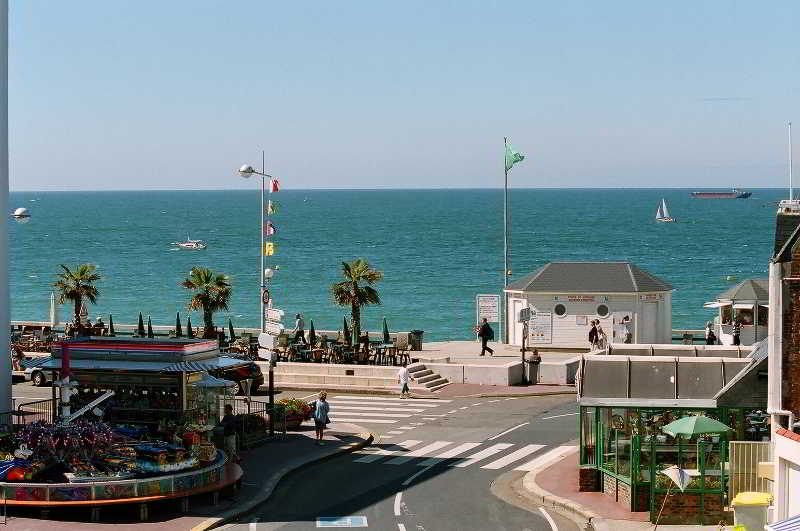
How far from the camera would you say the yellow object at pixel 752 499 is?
2322 centimetres

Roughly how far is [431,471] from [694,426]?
7502 mm

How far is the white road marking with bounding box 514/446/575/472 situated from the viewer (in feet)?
107

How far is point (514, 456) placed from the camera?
34219 mm

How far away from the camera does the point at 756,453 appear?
2552cm

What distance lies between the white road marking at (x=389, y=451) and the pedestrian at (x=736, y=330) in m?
19.6

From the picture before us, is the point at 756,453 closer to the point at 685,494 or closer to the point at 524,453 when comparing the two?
the point at 685,494

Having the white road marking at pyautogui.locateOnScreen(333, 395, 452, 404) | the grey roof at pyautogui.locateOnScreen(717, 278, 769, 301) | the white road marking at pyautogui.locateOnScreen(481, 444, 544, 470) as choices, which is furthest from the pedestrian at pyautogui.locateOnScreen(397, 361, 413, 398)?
the grey roof at pyautogui.locateOnScreen(717, 278, 769, 301)

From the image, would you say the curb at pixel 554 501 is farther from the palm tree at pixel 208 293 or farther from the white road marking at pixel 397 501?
the palm tree at pixel 208 293

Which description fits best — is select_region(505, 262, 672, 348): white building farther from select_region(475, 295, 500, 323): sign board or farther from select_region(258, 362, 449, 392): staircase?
select_region(258, 362, 449, 392): staircase

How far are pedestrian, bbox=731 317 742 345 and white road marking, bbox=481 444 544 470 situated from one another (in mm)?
18438

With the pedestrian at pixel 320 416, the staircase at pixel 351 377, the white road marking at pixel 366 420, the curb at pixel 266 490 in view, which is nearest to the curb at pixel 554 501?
the curb at pixel 266 490

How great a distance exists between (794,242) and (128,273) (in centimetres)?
13721

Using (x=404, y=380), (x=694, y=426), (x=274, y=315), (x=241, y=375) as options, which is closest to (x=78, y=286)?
(x=404, y=380)

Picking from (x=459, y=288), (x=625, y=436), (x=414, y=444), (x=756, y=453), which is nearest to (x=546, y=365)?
(x=414, y=444)
